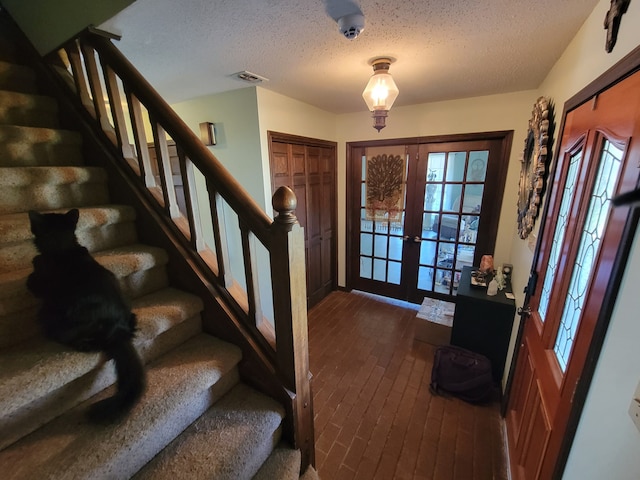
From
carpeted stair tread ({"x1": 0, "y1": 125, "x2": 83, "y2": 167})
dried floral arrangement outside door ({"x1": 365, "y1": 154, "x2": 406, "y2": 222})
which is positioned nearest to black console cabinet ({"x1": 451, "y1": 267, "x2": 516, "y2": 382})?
dried floral arrangement outside door ({"x1": 365, "y1": 154, "x2": 406, "y2": 222})

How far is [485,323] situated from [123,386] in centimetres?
231

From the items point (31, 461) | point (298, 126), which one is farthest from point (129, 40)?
point (31, 461)

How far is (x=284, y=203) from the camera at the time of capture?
0.89 meters

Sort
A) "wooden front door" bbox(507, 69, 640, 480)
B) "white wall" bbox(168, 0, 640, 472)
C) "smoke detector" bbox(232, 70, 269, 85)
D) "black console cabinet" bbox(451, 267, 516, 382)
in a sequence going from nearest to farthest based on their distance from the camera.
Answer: "white wall" bbox(168, 0, 640, 472), "wooden front door" bbox(507, 69, 640, 480), "smoke detector" bbox(232, 70, 269, 85), "black console cabinet" bbox(451, 267, 516, 382)

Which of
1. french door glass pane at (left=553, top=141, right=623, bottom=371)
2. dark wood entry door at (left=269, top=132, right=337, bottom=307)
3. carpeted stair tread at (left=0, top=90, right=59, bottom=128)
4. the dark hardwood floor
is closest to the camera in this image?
french door glass pane at (left=553, top=141, right=623, bottom=371)

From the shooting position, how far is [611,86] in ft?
3.09

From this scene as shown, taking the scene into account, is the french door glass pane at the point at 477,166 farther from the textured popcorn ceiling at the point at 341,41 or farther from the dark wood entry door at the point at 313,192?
the dark wood entry door at the point at 313,192

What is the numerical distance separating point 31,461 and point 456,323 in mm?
2436

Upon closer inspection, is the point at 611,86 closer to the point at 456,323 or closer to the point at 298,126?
the point at 456,323

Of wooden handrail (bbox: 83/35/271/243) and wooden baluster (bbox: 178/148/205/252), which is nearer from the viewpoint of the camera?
wooden handrail (bbox: 83/35/271/243)

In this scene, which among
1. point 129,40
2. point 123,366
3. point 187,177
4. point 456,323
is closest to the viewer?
point 123,366

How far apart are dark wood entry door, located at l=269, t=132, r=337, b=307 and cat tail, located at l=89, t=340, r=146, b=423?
1.87m

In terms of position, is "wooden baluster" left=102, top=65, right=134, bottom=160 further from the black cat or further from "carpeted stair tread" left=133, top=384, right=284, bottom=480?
"carpeted stair tread" left=133, top=384, right=284, bottom=480

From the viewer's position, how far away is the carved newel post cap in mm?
890
